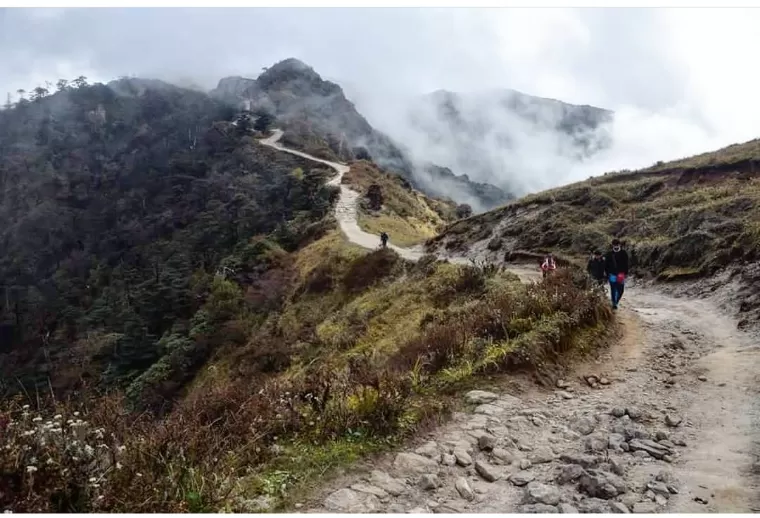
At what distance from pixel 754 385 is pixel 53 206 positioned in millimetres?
91948

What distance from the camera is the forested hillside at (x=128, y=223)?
1463 inches

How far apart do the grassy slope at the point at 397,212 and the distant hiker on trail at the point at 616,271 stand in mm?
24896

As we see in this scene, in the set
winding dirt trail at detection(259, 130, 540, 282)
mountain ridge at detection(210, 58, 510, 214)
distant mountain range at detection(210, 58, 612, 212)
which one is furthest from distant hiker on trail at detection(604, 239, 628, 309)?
mountain ridge at detection(210, 58, 510, 214)

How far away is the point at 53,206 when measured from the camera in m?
81.3

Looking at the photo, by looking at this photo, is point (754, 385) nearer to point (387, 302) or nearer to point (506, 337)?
point (506, 337)

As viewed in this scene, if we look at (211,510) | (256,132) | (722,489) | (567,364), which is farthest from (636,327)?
(256,132)

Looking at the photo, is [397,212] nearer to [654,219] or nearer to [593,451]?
[654,219]

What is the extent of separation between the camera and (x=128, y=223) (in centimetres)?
7338

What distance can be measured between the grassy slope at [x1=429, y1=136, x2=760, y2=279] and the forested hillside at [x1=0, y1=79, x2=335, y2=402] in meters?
16.8

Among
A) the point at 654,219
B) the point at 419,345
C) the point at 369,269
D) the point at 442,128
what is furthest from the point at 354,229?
the point at 442,128

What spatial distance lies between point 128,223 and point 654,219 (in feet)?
224

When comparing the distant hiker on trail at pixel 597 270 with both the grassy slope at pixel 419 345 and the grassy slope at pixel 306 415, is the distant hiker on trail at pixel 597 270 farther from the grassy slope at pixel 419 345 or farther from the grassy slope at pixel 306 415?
→ the grassy slope at pixel 419 345

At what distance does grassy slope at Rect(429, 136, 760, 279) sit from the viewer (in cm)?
1667

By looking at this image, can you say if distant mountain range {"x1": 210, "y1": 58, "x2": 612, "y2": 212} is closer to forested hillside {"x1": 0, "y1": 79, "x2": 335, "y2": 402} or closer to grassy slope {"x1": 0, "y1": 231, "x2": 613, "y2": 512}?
forested hillside {"x1": 0, "y1": 79, "x2": 335, "y2": 402}
